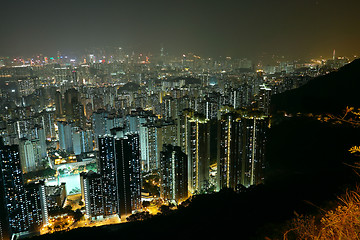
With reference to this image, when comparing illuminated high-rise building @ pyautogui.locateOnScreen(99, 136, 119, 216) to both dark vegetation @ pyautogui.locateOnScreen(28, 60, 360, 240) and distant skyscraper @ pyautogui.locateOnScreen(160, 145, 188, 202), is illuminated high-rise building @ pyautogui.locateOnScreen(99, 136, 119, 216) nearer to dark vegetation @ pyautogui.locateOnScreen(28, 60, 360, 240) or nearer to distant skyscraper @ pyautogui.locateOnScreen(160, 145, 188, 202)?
dark vegetation @ pyautogui.locateOnScreen(28, 60, 360, 240)

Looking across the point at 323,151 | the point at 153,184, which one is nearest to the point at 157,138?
the point at 153,184

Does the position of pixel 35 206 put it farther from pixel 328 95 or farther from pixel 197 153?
pixel 328 95

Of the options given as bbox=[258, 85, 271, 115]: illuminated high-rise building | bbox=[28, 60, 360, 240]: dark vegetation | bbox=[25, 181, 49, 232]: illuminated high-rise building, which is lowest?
bbox=[25, 181, 49, 232]: illuminated high-rise building

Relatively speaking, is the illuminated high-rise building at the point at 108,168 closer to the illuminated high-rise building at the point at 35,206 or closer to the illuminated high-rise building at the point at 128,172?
the illuminated high-rise building at the point at 128,172

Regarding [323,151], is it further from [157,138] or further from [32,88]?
[32,88]

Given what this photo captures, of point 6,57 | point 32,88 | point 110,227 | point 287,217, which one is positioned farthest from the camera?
point 32,88

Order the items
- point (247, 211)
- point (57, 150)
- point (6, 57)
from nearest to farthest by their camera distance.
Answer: point (247, 211) < point (57, 150) < point (6, 57)

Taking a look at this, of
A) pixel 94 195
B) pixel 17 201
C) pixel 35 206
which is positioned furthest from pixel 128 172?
pixel 17 201

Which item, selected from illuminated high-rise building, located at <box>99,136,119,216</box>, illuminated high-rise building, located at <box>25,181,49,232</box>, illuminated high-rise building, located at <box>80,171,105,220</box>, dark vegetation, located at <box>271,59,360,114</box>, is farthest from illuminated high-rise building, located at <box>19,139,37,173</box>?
dark vegetation, located at <box>271,59,360,114</box>
